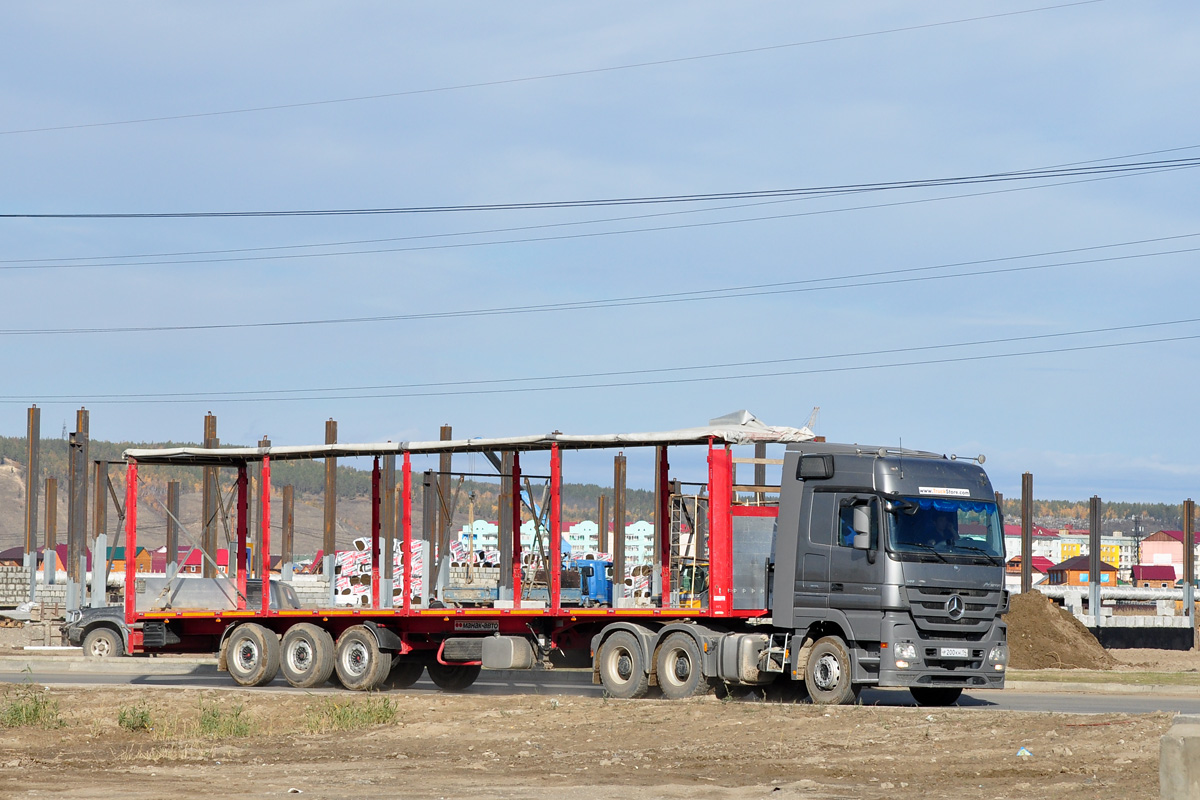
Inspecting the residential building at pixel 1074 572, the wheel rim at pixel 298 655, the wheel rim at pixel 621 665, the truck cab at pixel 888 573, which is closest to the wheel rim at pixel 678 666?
the wheel rim at pixel 621 665

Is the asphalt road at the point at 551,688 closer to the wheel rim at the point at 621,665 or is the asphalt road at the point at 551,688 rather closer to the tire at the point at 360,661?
the tire at the point at 360,661

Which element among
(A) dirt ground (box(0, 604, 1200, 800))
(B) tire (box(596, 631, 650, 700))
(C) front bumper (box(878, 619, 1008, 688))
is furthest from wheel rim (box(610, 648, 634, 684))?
(C) front bumper (box(878, 619, 1008, 688))

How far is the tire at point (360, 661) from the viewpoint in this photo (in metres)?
22.5

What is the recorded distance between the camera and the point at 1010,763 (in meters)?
12.8

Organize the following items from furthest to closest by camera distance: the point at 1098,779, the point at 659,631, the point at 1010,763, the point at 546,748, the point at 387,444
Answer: the point at 387,444, the point at 659,631, the point at 546,748, the point at 1010,763, the point at 1098,779

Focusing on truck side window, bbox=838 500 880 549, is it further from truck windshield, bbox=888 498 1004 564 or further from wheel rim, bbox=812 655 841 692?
wheel rim, bbox=812 655 841 692

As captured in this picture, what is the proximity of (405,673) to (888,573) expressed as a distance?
9013 mm

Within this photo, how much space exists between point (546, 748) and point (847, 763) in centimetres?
321

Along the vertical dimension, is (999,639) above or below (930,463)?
below

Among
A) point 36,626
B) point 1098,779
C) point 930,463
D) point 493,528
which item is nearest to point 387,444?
point 930,463

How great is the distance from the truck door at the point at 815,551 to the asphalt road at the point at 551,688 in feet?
7.02

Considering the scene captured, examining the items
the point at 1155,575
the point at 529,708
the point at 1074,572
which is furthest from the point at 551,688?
the point at 1155,575

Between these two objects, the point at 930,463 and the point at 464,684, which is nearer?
the point at 930,463

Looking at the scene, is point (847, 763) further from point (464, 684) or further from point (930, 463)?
point (464, 684)
